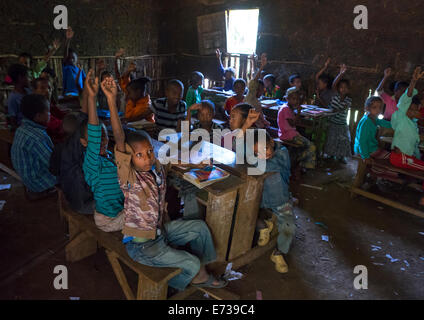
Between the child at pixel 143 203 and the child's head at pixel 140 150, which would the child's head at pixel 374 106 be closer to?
the child at pixel 143 203

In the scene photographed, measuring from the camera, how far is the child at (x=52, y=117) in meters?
4.70

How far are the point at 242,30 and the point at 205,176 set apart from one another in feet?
24.6

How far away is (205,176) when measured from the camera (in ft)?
9.40

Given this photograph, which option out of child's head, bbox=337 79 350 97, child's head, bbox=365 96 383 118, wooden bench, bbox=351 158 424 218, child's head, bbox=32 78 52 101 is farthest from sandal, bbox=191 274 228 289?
child's head, bbox=337 79 350 97

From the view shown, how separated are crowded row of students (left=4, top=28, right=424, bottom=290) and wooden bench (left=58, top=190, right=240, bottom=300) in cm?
7

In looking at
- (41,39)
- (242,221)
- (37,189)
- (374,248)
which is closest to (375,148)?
(374,248)

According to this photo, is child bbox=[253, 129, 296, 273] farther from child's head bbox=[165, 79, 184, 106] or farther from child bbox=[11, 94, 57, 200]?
child bbox=[11, 94, 57, 200]

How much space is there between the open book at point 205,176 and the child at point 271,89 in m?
5.30

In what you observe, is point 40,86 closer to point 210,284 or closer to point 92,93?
point 92,93

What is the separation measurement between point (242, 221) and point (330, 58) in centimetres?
572

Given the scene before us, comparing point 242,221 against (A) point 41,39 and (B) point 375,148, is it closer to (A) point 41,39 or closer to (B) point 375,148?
(B) point 375,148

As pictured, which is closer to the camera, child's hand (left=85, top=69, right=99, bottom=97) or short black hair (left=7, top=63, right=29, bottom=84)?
child's hand (left=85, top=69, right=99, bottom=97)

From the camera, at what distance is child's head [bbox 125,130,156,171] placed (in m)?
2.38

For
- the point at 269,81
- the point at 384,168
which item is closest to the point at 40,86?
the point at 269,81
